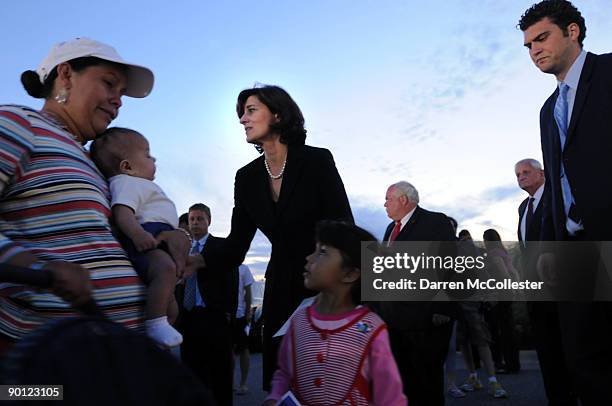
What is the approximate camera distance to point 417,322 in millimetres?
5105

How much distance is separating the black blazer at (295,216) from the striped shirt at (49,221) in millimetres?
1351

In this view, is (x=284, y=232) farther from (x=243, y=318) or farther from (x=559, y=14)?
(x=243, y=318)

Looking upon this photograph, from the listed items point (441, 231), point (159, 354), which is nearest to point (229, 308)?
point (441, 231)

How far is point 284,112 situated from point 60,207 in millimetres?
1827

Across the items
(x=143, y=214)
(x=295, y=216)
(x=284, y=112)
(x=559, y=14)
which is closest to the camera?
(x=143, y=214)

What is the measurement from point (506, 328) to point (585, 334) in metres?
7.32

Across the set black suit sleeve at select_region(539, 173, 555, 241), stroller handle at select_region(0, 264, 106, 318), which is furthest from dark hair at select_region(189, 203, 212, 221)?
stroller handle at select_region(0, 264, 106, 318)

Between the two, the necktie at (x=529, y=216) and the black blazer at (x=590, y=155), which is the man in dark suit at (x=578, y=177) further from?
the necktie at (x=529, y=216)

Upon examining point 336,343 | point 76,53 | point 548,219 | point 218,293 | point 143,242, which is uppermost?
point 76,53

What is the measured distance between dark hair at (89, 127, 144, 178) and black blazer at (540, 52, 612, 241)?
7.69 ft

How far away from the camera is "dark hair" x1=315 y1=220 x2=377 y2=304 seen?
3229 mm

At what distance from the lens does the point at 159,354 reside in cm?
126

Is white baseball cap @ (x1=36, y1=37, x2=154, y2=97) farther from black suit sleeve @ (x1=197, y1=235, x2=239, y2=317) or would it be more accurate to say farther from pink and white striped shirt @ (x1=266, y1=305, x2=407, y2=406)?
black suit sleeve @ (x1=197, y1=235, x2=239, y2=317)

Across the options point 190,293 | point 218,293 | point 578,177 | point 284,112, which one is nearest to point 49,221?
point 284,112
